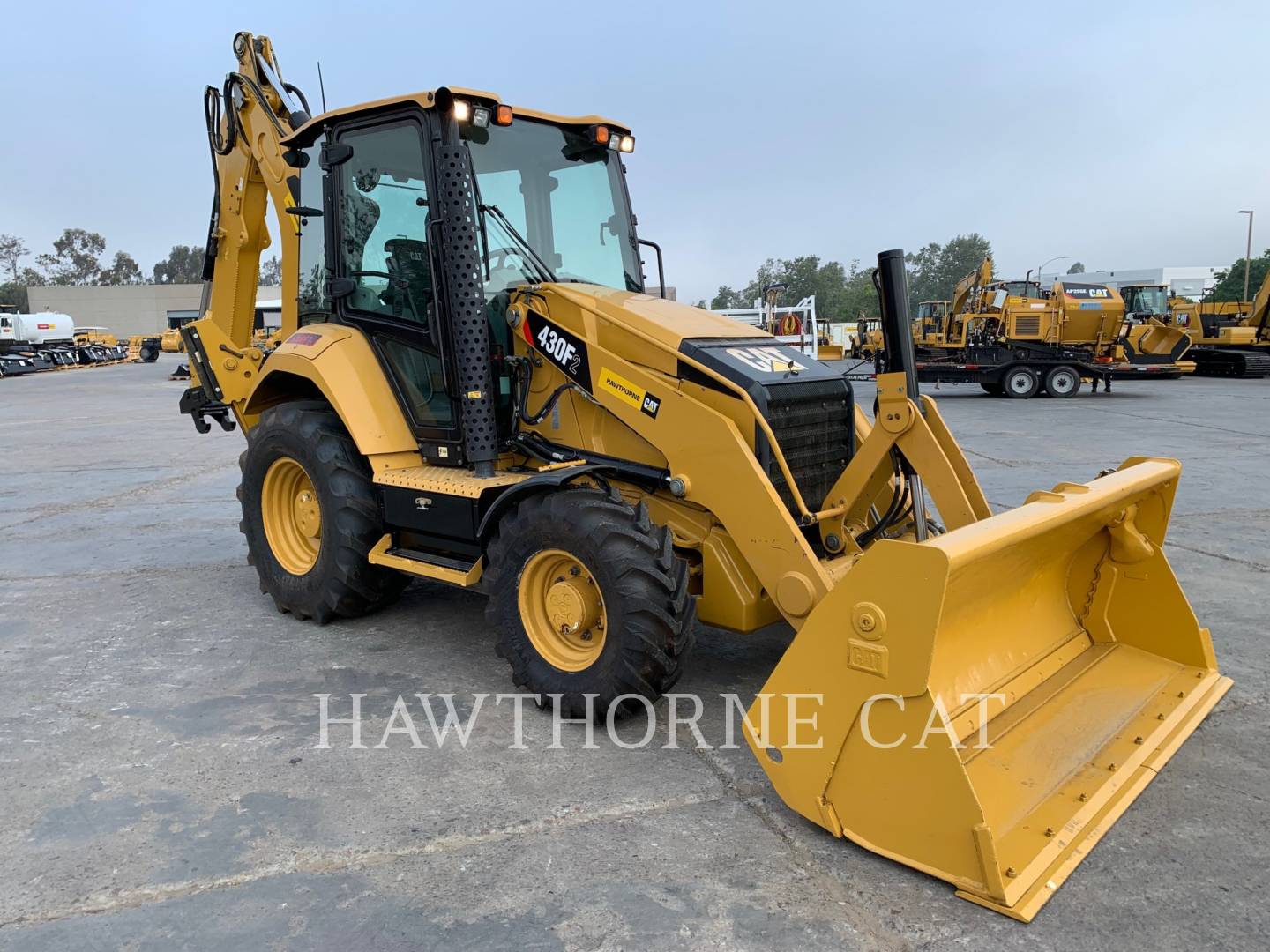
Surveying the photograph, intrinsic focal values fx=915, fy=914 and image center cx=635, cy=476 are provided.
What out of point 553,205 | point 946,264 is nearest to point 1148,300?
point 553,205

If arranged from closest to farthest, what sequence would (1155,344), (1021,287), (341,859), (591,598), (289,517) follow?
(341,859) → (591,598) → (289,517) → (1155,344) → (1021,287)

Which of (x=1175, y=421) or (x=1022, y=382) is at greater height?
(x=1022, y=382)

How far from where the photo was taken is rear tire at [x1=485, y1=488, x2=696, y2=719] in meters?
3.58

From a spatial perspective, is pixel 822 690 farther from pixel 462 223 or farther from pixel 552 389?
pixel 462 223

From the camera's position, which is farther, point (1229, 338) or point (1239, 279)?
point (1239, 279)

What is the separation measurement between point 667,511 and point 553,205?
194 centimetres

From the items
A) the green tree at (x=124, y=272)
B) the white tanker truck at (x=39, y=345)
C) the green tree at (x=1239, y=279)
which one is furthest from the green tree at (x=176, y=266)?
the green tree at (x=1239, y=279)

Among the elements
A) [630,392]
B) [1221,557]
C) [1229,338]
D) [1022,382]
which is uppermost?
[630,392]

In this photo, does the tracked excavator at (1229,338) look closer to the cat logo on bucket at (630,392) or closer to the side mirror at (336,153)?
the cat logo on bucket at (630,392)

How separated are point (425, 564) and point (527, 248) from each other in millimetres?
1706

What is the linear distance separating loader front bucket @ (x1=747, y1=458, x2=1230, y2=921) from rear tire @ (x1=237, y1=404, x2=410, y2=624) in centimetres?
269

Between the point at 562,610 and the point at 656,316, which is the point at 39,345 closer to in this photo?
the point at 656,316

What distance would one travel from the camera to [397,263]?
16.0 ft

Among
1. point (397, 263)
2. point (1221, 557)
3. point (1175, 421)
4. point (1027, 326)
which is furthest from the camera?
point (1027, 326)
